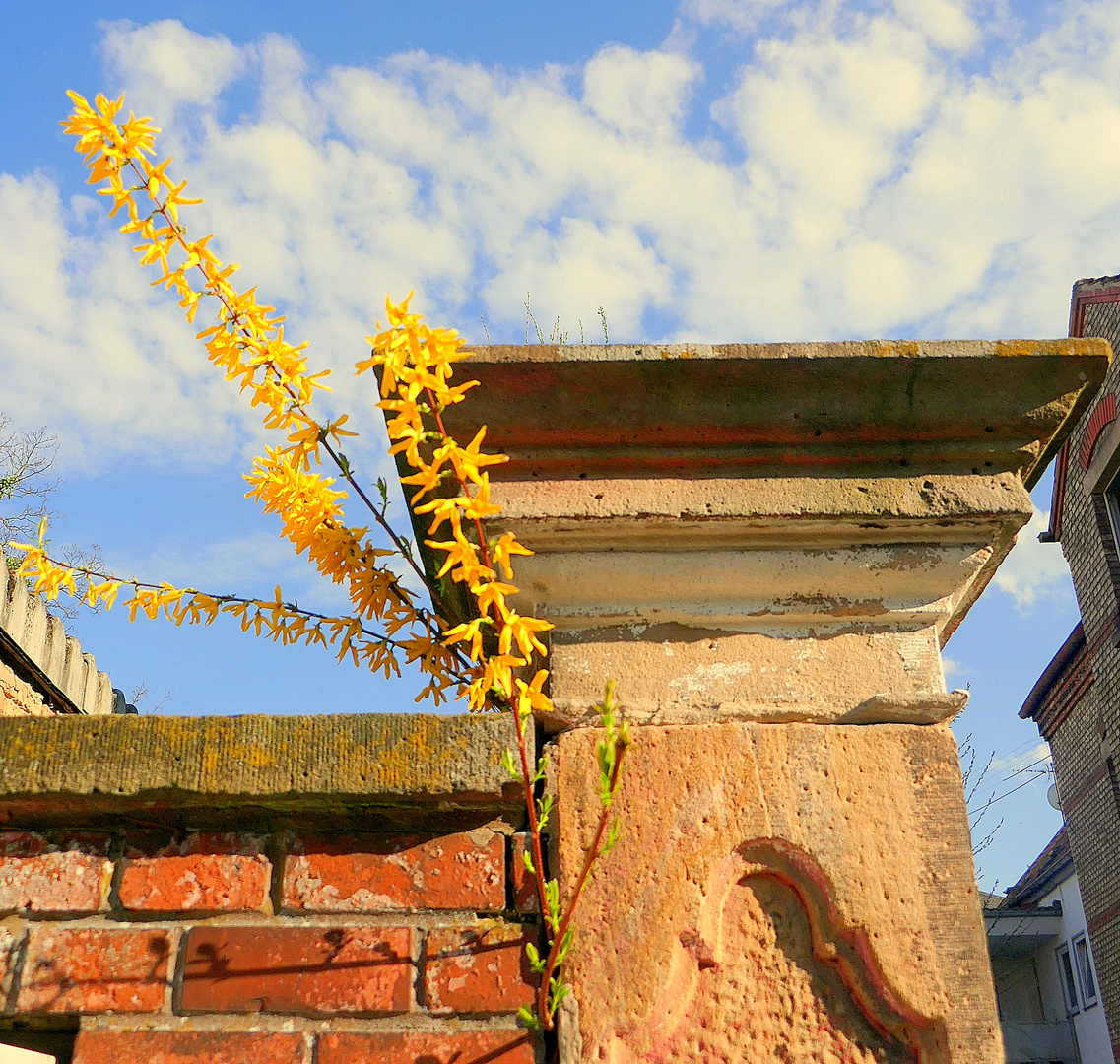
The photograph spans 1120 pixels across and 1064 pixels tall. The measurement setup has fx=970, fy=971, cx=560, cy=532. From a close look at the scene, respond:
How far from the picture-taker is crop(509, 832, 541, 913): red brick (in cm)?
111

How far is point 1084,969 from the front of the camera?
15133 millimetres

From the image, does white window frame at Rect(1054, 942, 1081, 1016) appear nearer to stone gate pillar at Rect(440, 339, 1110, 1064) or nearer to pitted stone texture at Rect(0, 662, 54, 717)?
pitted stone texture at Rect(0, 662, 54, 717)

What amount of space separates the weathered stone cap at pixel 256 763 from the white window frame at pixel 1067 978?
17759mm

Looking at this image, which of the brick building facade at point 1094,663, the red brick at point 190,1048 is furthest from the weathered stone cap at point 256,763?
the brick building facade at point 1094,663

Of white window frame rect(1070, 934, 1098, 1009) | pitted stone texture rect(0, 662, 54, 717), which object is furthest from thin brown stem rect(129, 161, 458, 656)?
white window frame rect(1070, 934, 1098, 1009)

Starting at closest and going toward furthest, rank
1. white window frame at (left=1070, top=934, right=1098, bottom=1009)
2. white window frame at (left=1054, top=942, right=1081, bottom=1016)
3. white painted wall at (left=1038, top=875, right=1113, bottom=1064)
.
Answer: white painted wall at (left=1038, top=875, right=1113, bottom=1064) → white window frame at (left=1070, top=934, right=1098, bottom=1009) → white window frame at (left=1054, top=942, right=1081, bottom=1016)

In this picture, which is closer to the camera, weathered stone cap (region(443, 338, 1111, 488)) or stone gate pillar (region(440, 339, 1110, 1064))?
stone gate pillar (region(440, 339, 1110, 1064))

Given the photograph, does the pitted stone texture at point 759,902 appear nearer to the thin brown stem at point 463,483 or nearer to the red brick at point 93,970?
the thin brown stem at point 463,483

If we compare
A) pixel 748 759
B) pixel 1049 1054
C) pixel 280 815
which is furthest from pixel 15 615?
pixel 1049 1054

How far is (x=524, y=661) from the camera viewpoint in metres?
1.00

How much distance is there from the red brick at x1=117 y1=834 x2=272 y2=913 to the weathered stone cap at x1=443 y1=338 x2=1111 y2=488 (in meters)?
0.55

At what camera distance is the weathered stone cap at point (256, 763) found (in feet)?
3.65

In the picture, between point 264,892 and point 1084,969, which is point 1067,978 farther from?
point 264,892

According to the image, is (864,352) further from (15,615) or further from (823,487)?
(15,615)
